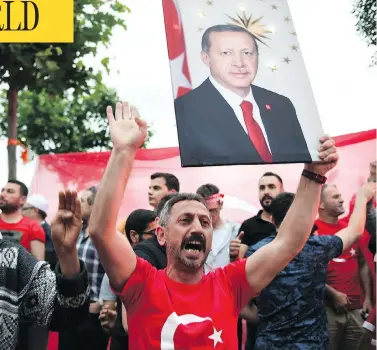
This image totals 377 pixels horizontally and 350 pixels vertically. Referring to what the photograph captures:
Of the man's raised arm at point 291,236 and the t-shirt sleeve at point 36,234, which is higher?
the t-shirt sleeve at point 36,234

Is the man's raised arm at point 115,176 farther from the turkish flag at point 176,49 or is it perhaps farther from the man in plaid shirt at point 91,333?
the man in plaid shirt at point 91,333

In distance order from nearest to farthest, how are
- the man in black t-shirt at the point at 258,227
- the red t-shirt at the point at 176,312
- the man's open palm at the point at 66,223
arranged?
the man's open palm at the point at 66,223, the red t-shirt at the point at 176,312, the man in black t-shirt at the point at 258,227

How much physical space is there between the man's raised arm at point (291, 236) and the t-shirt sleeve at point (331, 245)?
1.62 metres

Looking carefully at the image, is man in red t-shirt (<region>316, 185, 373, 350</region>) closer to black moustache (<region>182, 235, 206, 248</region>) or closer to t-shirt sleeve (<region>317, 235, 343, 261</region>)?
t-shirt sleeve (<region>317, 235, 343, 261</region>)

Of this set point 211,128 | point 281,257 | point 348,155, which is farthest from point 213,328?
point 348,155

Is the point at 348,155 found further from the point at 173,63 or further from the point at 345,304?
the point at 173,63

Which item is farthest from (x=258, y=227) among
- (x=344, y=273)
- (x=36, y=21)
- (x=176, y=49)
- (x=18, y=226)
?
(x=176, y=49)

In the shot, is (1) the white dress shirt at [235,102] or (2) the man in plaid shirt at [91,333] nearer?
(1) the white dress shirt at [235,102]

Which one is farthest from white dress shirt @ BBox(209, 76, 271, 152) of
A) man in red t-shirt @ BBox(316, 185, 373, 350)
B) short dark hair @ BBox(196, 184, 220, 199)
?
man in red t-shirt @ BBox(316, 185, 373, 350)

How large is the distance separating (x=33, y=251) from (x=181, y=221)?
410 cm

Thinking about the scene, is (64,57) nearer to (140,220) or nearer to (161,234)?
(140,220)

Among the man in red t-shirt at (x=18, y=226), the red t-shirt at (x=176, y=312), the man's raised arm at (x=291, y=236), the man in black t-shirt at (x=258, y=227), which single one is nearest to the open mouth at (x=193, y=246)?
the red t-shirt at (x=176, y=312)

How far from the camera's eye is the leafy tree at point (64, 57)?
→ 11.3m

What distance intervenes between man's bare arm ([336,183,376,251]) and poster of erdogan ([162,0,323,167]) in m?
2.04
